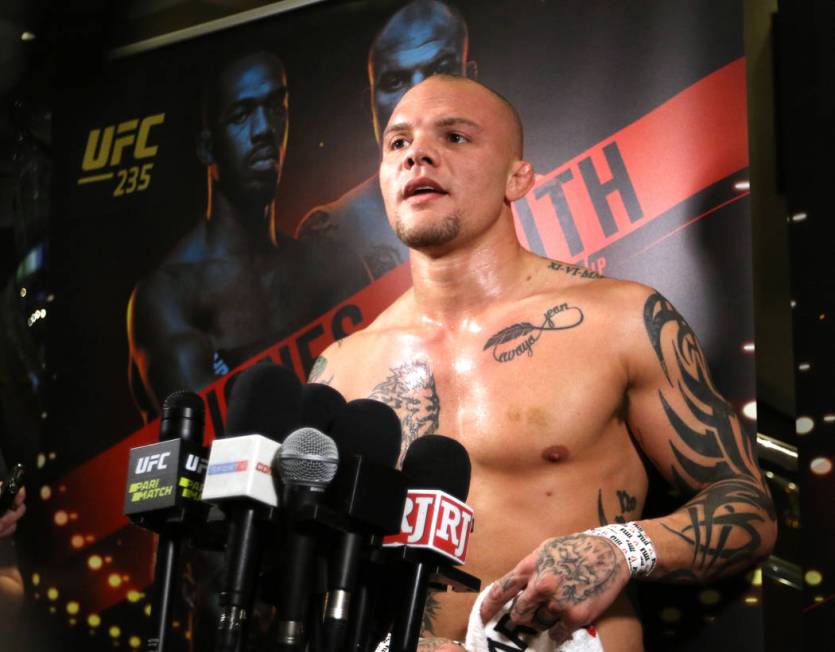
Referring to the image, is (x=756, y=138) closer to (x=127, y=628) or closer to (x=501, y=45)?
(x=501, y=45)

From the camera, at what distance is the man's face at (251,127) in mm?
3078

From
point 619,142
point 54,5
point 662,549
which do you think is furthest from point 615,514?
point 54,5

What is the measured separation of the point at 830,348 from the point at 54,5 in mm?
2420

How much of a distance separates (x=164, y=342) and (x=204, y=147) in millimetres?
530

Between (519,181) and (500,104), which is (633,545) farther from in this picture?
(500,104)

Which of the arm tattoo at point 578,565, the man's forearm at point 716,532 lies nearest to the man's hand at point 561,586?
the arm tattoo at point 578,565

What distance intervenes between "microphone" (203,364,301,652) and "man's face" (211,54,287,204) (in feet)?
5.78

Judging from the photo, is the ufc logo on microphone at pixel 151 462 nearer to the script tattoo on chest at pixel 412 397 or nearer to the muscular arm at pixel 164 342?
the script tattoo on chest at pixel 412 397

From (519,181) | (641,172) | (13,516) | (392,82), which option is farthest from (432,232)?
(13,516)

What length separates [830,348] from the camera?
2377mm

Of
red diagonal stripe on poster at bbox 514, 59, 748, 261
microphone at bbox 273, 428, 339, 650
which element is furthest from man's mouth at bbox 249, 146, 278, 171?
microphone at bbox 273, 428, 339, 650

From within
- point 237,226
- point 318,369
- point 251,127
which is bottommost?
point 318,369

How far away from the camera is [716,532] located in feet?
7.17

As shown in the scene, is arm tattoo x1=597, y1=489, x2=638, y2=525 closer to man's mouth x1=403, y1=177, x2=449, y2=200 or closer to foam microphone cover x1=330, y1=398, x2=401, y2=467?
man's mouth x1=403, y1=177, x2=449, y2=200
